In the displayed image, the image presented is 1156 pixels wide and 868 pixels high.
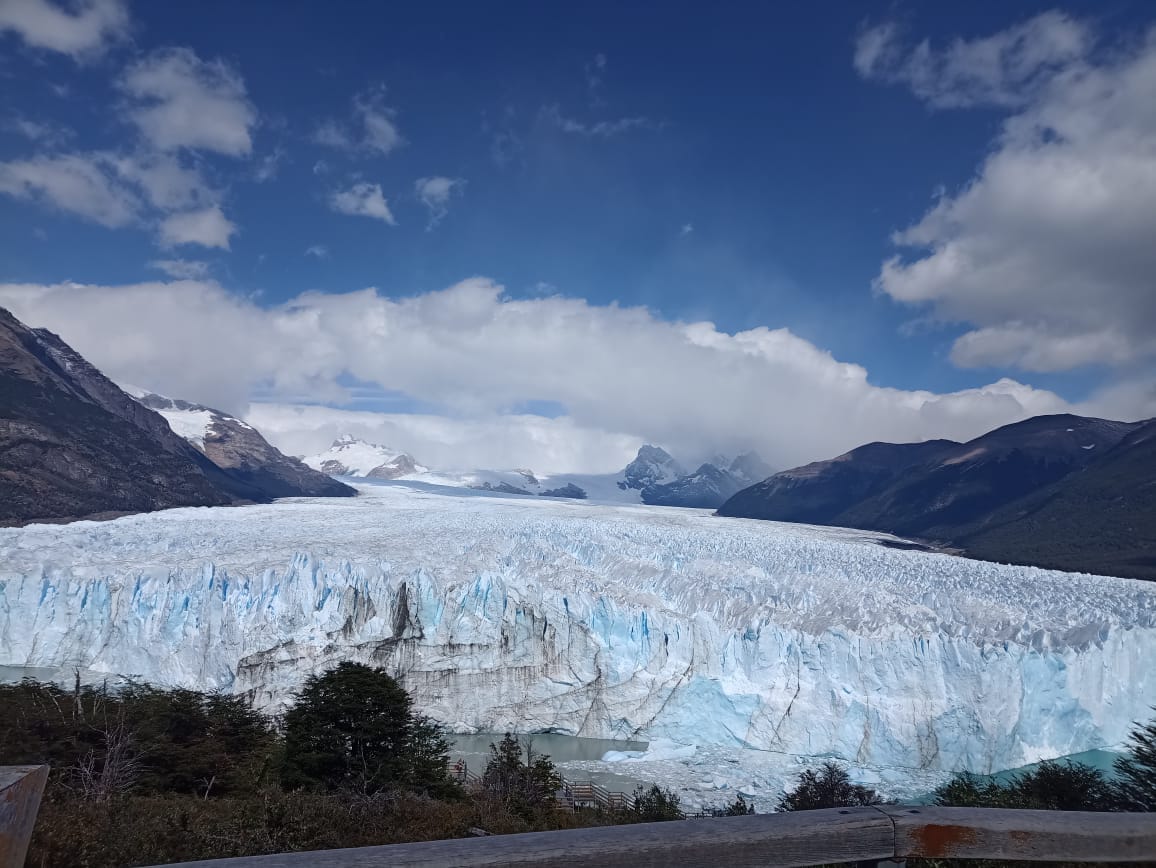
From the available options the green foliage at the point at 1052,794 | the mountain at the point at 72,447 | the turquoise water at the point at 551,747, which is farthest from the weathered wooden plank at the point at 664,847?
the mountain at the point at 72,447

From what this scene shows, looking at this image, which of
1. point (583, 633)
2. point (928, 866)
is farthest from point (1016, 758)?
point (928, 866)

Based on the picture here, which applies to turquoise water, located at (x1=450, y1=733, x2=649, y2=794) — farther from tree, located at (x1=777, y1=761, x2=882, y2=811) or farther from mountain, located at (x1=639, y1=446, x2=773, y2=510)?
mountain, located at (x1=639, y1=446, x2=773, y2=510)

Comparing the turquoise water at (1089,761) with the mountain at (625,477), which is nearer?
the turquoise water at (1089,761)

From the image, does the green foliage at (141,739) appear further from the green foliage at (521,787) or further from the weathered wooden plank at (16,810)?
the weathered wooden plank at (16,810)

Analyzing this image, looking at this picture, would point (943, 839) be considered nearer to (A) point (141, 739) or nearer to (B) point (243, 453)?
(A) point (141, 739)

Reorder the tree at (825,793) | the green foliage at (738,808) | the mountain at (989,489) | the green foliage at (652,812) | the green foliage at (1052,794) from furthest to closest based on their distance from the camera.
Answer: the mountain at (989,489) → the tree at (825,793) → the green foliage at (738,808) → the green foliage at (1052,794) → the green foliage at (652,812)

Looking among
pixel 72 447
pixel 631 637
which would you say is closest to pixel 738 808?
pixel 631 637
